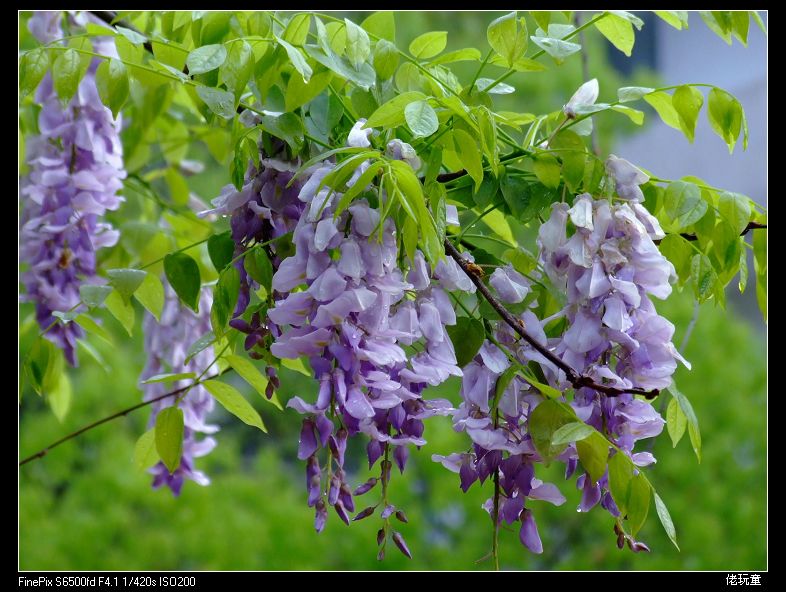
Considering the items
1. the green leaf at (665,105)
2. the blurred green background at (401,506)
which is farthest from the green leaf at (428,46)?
the blurred green background at (401,506)

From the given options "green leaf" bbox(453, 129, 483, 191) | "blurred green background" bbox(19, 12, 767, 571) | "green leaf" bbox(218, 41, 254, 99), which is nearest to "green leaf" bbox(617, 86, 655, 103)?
"green leaf" bbox(453, 129, 483, 191)

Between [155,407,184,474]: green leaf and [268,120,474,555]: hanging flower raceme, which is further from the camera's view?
[155,407,184,474]: green leaf

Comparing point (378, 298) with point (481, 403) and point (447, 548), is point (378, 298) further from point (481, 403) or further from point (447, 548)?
point (447, 548)

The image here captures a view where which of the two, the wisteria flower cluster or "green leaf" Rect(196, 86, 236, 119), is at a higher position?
"green leaf" Rect(196, 86, 236, 119)

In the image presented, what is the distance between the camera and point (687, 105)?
1.94 ft

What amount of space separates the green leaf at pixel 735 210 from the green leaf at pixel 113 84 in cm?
40

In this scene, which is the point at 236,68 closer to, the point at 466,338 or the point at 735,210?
the point at 466,338

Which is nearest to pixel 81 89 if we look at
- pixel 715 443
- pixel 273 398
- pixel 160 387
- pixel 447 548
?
pixel 160 387

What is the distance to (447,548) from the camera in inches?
88.3

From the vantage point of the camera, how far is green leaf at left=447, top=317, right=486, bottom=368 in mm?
540

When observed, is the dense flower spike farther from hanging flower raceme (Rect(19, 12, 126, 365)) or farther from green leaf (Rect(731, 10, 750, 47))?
green leaf (Rect(731, 10, 750, 47))

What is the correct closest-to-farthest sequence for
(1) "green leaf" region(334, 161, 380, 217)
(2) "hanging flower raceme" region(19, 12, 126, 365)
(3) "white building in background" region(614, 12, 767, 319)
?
(1) "green leaf" region(334, 161, 380, 217)
(2) "hanging flower raceme" region(19, 12, 126, 365)
(3) "white building in background" region(614, 12, 767, 319)

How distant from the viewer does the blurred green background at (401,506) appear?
2191 mm

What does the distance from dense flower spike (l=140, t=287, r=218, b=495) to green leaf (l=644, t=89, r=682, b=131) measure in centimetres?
50
